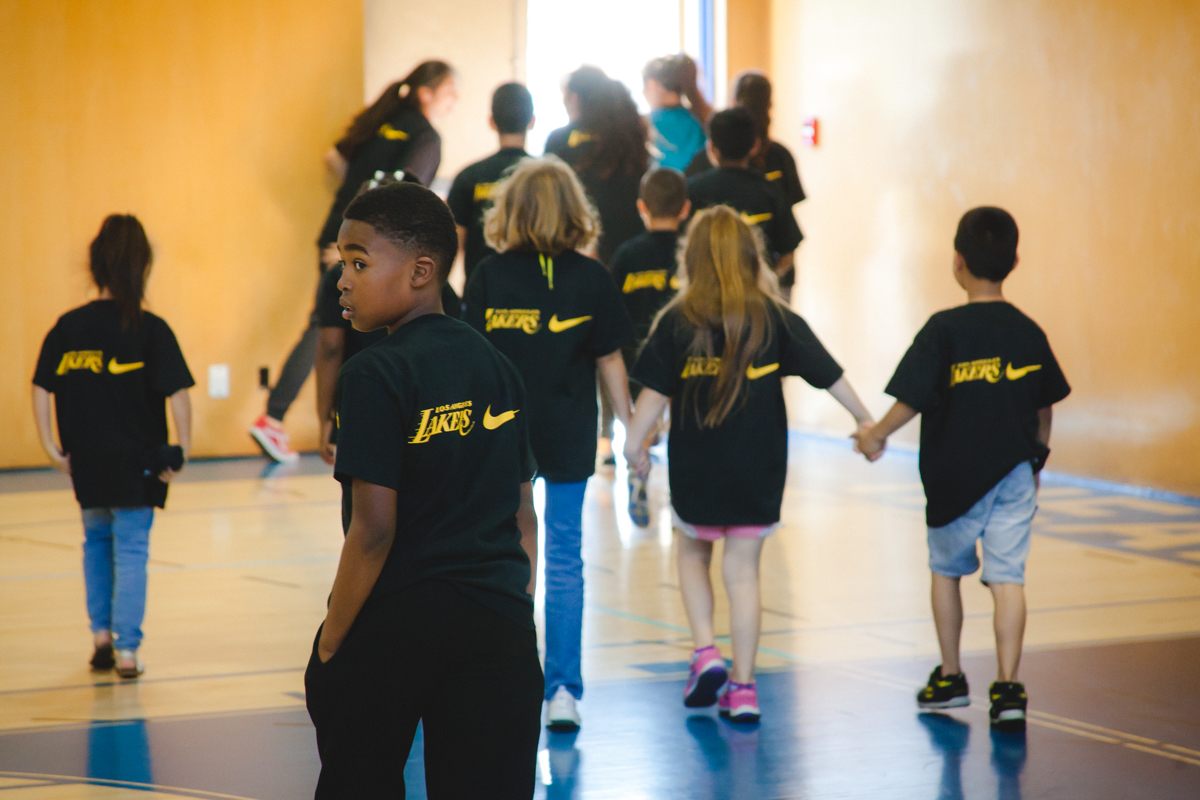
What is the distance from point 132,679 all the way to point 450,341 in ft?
8.20

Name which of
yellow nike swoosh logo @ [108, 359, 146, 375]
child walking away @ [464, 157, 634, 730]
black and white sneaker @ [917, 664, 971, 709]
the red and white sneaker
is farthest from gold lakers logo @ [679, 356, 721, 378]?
the red and white sneaker

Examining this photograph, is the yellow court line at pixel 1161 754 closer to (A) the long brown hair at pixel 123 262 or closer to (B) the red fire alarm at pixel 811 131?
(A) the long brown hair at pixel 123 262

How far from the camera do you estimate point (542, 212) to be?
372 centimetres

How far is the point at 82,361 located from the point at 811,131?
6767mm

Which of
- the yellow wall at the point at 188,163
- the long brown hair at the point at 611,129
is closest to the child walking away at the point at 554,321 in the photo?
the long brown hair at the point at 611,129

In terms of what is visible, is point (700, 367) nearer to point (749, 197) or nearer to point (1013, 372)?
point (1013, 372)

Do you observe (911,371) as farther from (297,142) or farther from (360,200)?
(297,142)

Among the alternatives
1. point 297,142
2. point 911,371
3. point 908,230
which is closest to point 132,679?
point 911,371

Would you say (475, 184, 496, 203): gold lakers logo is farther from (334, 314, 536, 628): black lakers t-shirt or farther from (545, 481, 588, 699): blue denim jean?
(334, 314, 536, 628): black lakers t-shirt

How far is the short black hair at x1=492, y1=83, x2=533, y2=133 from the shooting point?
536cm

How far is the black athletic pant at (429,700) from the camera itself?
1.93 meters

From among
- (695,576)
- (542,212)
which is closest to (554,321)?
(542,212)

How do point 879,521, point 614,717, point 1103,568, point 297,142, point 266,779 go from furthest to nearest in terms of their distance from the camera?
point 297,142 → point 879,521 → point 1103,568 → point 614,717 → point 266,779

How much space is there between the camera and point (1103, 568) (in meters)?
5.44
